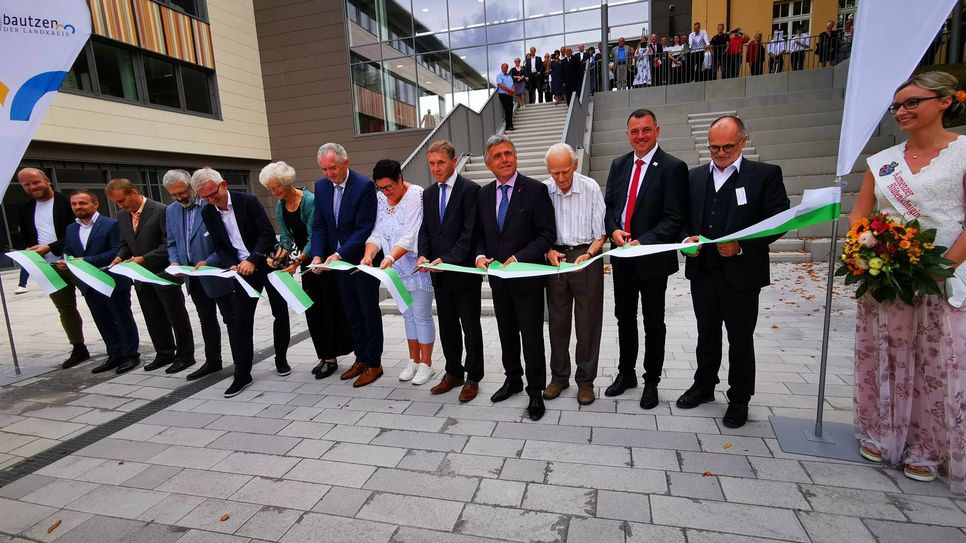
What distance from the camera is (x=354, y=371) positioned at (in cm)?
443

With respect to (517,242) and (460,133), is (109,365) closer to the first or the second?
(517,242)

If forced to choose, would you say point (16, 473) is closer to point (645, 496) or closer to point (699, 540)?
point (645, 496)

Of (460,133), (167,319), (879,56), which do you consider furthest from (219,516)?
(460,133)

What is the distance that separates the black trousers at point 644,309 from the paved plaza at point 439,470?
375mm

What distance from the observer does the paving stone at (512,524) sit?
7.19 ft

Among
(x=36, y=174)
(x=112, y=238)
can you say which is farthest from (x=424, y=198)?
(x=36, y=174)

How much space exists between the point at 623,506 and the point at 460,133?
33.9 ft

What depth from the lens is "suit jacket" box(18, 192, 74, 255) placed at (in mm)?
5086

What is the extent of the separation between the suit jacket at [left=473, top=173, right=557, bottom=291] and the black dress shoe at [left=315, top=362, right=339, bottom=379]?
2185 millimetres

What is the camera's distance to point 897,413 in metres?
2.51

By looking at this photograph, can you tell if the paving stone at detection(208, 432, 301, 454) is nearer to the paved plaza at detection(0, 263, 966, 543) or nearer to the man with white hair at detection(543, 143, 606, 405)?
the paved plaza at detection(0, 263, 966, 543)

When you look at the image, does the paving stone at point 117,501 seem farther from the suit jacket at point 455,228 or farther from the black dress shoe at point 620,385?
the black dress shoe at point 620,385

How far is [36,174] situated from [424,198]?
427cm

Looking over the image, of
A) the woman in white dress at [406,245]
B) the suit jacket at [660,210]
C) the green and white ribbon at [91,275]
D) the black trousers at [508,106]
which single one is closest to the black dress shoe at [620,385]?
the suit jacket at [660,210]
